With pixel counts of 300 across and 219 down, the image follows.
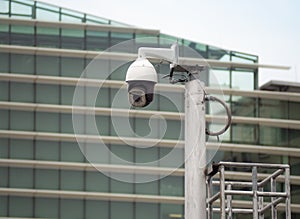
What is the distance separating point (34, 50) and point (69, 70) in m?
3.15

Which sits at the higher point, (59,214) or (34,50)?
(34,50)

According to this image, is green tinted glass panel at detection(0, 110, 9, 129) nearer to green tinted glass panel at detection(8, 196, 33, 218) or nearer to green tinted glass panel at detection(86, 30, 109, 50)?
green tinted glass panel at detection(8, 196, 33, 218)

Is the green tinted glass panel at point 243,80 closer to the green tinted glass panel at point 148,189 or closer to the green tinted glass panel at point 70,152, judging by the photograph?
the green tinted glass panel at point 148,189

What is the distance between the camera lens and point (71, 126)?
256ft

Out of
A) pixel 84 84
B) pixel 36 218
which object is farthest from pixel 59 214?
pixel 84 84

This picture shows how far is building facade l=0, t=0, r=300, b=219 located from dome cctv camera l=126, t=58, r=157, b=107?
6278 cm

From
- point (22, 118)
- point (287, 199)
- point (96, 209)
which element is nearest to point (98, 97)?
point (22, 118)

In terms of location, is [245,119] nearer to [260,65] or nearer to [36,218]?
[260,65]

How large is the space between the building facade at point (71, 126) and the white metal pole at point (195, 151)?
2464 inches

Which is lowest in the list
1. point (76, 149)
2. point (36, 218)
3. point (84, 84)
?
point (36, 218)

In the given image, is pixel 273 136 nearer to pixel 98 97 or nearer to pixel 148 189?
pixel 148 189

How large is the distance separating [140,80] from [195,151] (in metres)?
1.02

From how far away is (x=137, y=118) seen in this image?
72.1 meters

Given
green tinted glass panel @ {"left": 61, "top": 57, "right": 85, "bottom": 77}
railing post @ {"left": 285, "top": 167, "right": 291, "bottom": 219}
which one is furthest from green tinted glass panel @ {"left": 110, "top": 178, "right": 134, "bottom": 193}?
railing post @ {"left": 285, "top": 167, "right": 291, "bottom": 219}
